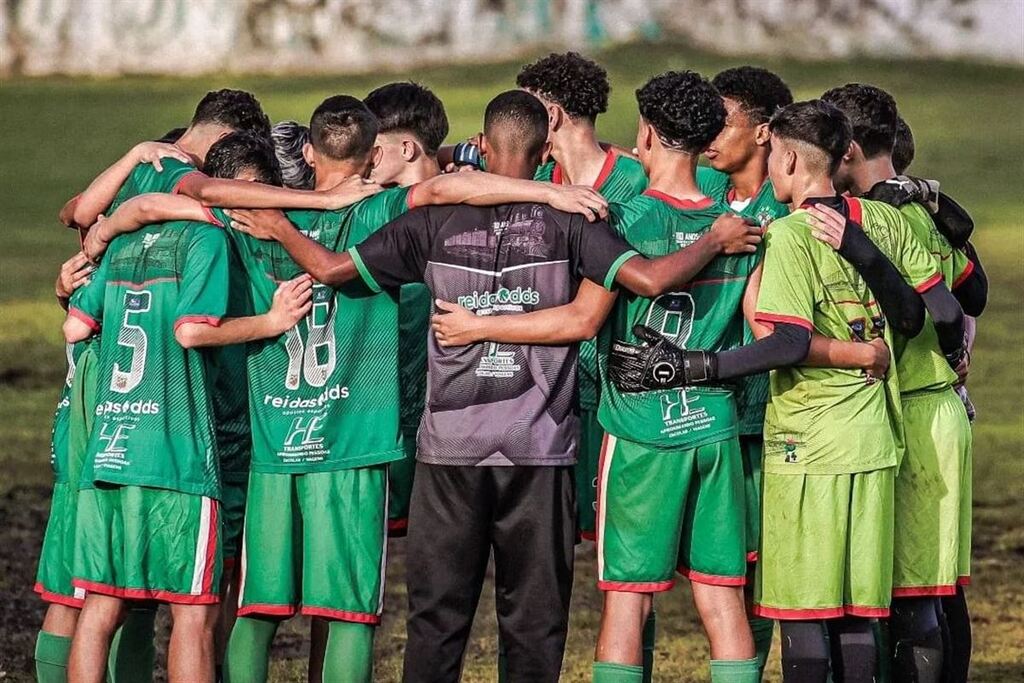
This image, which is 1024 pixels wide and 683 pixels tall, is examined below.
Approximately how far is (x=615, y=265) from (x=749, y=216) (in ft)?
3.47

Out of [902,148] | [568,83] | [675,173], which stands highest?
[568,83]

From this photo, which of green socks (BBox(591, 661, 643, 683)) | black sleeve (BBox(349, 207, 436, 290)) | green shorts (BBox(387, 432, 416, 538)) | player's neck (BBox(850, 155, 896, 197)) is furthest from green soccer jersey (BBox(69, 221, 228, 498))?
player's neck (BBox(850, 155, 896, 197))

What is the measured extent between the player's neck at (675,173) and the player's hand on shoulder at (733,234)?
0.22m

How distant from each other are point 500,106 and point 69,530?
1.88 m

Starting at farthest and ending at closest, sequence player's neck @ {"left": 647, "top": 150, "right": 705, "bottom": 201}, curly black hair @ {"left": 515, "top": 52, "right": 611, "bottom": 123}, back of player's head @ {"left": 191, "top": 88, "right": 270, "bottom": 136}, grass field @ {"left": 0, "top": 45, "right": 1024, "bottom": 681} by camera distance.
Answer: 1. grass field @ {"left": 0, "top": 45, "right": 1024, "bottom": 681}
2. curly black hair @ {"left": 515, "top": 52, "right": 611, "bottom": 123}
3. back of player's head @ {"left": 191, "top": 88, "right": 270, "bottom": 136}
4. player's neck @ {"left": 647, "top": 150, "right": 705, "bottom": 201}

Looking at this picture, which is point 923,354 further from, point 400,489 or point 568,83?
point 400,489

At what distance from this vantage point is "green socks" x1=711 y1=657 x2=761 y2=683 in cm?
503

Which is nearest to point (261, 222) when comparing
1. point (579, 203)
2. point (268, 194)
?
point (268, 194)

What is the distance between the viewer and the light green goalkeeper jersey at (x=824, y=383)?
16.4 ft

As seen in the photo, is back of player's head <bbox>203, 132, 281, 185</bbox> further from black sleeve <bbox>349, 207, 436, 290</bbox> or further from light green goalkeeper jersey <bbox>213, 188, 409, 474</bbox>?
black sleeve <bbox>349, 207, 436, 290</bbox>

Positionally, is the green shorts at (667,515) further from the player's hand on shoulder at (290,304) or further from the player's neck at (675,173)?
the player's hand on shoulder at (290,304)

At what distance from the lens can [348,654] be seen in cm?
505

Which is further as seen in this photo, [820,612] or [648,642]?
[648,642]

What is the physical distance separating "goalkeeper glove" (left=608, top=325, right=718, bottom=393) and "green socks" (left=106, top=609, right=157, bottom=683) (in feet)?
5.63
